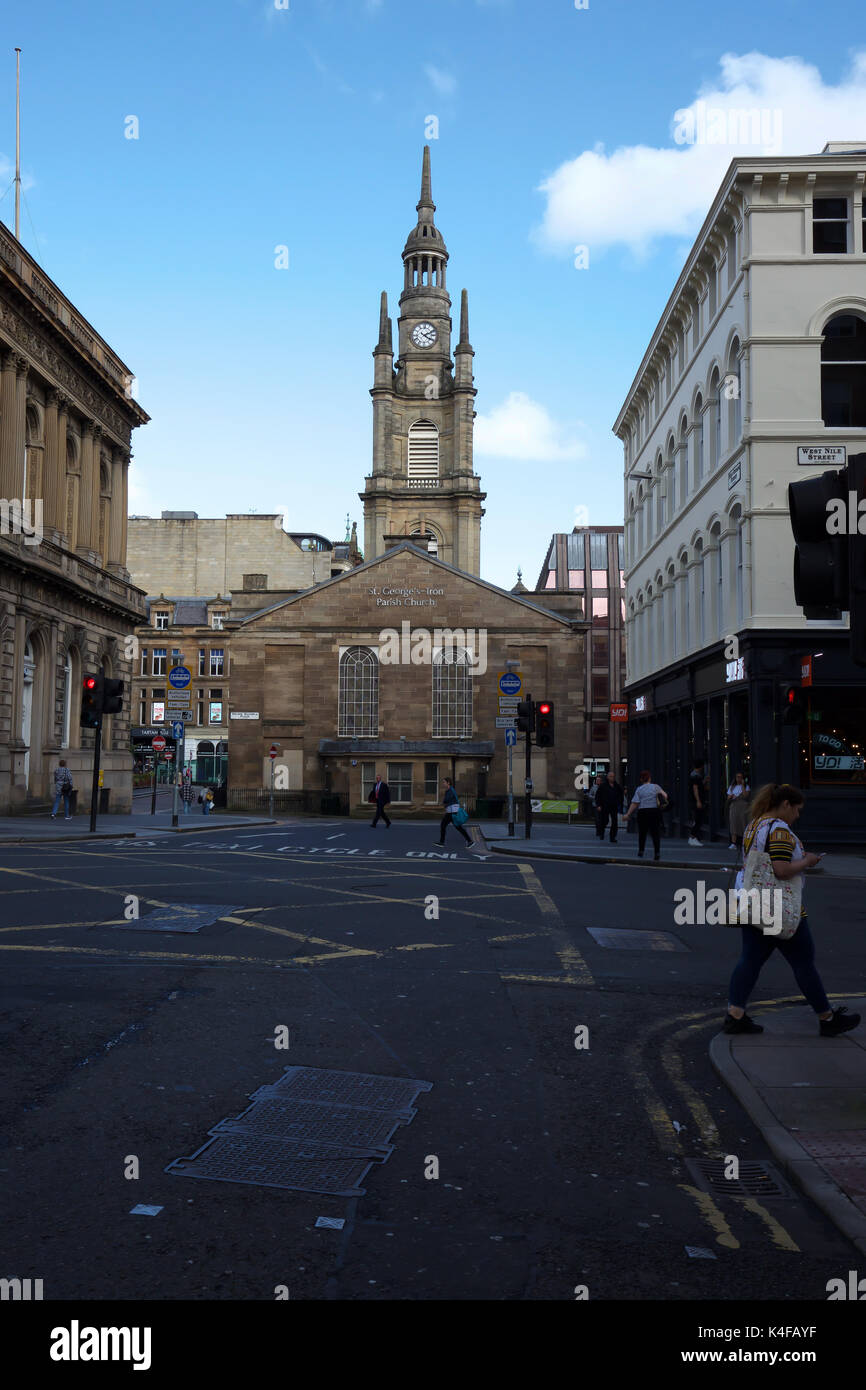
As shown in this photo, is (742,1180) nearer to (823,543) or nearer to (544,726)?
(823,543)

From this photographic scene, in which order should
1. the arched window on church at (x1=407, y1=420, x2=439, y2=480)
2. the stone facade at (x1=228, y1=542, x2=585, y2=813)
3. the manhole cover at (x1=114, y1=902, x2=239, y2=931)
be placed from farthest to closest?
1. the arched window on church at (x1=407, y1=420, x2=439, y2=480)
2. the stone facade at (x1=228, y1=542, x2=585, y2=813)
3. the manhole cover at (x1=114, y1=902, x2=239, y2=931)

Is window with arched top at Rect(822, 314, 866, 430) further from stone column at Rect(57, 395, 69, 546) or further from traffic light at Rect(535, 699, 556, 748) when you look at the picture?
stone column at Rect(57, 395, 69, 546)

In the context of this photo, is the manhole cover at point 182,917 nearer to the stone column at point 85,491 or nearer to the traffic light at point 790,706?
the traffic light at point 790,706

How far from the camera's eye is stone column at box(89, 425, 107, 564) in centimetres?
4359

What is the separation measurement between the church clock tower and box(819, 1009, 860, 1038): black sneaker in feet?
257

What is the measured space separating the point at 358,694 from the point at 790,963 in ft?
169

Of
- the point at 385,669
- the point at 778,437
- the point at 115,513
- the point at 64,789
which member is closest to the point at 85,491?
the point at 115,513

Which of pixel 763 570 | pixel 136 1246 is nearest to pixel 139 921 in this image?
pixel 136 1246

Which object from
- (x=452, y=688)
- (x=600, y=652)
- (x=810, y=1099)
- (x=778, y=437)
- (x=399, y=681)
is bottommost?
(x=810, y=1099)

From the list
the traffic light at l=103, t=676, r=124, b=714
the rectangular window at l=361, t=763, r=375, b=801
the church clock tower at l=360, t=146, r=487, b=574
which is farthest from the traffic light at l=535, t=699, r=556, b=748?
the church clock tower at l=360, t=146, r=487, b=574

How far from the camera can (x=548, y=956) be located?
34.7ft

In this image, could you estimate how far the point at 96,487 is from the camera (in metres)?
43.9

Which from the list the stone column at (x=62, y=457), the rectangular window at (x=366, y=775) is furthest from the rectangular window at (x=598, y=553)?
the stone column at (x=62, y=457)

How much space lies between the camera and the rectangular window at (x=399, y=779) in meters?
56.9
